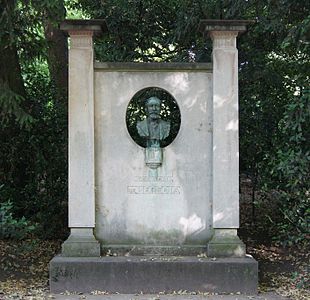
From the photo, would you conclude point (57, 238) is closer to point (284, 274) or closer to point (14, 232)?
point (14, 232)

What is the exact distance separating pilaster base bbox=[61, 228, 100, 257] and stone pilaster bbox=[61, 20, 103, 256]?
1cm

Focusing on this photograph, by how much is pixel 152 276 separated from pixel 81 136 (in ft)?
6.62

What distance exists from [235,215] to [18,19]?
382 cm

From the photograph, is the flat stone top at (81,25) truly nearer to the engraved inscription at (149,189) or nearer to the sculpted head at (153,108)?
the sculpted head at (153,108)

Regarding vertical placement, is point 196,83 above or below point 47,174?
above

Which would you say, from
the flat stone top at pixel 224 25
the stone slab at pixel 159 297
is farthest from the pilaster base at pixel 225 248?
the flat stone top at pixel 224 25

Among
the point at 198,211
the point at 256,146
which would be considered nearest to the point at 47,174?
the point at 198,211

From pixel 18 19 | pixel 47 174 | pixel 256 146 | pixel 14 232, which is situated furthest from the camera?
pixel 256 146

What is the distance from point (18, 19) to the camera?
7.19m

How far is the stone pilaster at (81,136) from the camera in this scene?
723cm

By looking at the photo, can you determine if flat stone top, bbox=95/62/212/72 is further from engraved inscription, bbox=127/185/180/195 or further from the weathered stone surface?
engraved inscription, bbox=127/185/180/195

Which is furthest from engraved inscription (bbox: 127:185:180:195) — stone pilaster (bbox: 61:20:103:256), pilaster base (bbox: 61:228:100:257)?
pilaster base (bbox: 61:228:100:257)

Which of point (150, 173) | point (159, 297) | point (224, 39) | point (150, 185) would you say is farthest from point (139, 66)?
point (159, 297)

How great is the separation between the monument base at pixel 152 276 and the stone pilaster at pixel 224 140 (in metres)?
0.48
